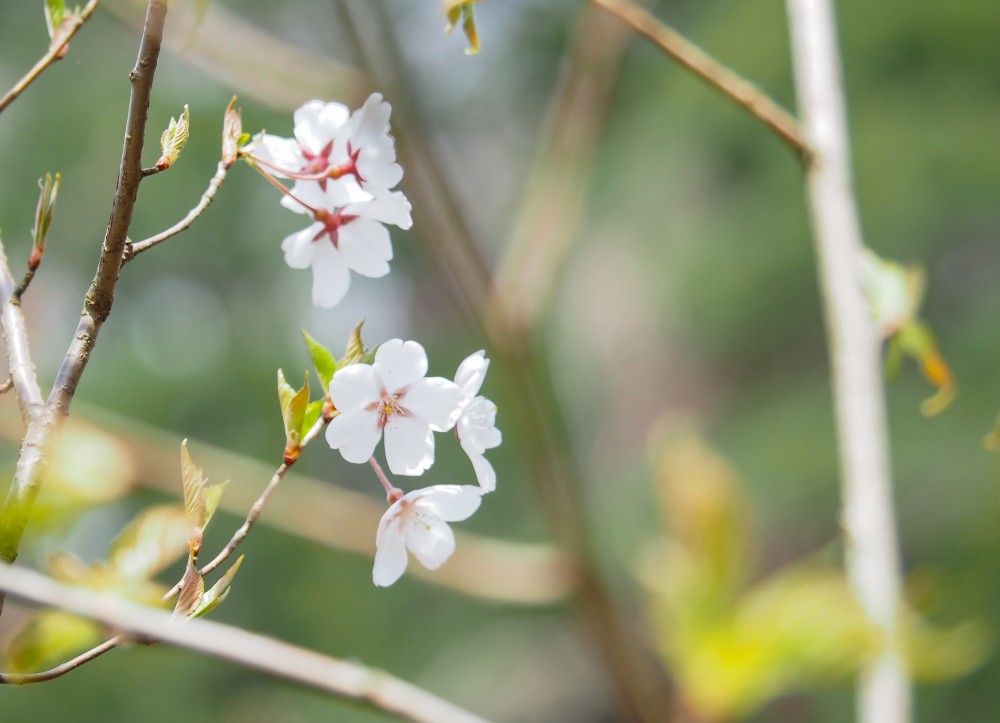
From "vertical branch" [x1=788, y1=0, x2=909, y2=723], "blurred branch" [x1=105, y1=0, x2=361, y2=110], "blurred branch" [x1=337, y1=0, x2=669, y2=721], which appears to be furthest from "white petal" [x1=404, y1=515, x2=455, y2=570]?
"blurred branch" [x1=105, y1=0, x2=361, y2=110]

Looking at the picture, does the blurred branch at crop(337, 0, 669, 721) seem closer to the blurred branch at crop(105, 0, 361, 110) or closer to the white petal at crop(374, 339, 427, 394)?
the blurred branch at crop(105, 0, 361, 110)

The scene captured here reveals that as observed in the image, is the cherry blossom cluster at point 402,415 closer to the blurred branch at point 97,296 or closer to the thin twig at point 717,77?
the blurred branch at point 97,296

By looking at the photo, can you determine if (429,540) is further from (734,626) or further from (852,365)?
(852,365)

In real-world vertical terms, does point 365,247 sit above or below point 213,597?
above

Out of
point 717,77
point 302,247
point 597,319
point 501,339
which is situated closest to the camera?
point 302,247

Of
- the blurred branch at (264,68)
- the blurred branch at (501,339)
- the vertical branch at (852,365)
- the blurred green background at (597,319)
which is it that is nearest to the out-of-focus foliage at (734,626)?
the vertical branch at (852,365)

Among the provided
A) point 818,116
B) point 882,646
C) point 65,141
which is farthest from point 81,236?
point 882,646

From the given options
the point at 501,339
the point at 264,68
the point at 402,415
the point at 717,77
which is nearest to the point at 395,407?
the point at 402,415
